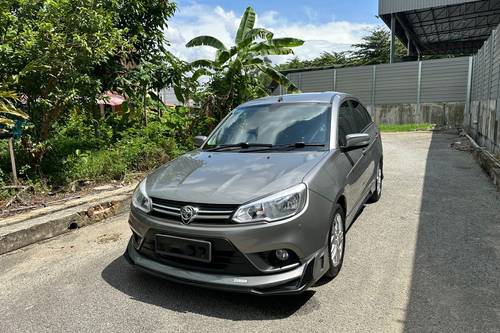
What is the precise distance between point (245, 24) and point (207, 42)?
4.29 feet

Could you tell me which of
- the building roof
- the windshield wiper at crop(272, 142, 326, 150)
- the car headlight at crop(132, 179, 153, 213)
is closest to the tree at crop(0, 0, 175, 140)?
the car headlight at crop(132, 179, 153, 213)

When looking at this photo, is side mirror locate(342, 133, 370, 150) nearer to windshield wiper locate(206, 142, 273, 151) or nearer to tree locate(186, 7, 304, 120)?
windshield wiper locate(206, 142, 273, 151)

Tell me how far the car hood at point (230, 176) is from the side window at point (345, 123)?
0.58 m

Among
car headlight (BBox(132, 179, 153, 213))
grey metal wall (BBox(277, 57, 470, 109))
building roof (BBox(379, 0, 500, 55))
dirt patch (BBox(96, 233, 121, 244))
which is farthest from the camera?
building roof (BBox(379, 0, 500, 55))

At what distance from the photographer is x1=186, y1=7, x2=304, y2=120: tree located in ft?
35.0

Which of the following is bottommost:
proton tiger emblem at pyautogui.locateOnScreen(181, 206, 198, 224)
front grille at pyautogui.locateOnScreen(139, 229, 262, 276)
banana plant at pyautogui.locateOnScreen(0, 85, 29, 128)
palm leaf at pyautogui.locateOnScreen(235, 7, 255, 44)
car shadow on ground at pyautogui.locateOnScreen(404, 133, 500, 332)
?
car shadow on ground at pyautogui.locateOnScreen(404, 133, 500, 332)

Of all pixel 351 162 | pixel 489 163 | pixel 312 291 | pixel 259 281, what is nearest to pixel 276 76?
pixel 489 163

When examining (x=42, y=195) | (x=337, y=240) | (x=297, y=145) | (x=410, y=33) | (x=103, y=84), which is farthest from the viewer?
(x=410, y=33)

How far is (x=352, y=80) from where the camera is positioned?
22781 mm

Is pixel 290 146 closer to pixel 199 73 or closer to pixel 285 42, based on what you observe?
pixel 199 73

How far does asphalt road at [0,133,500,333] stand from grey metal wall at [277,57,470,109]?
54.3ft

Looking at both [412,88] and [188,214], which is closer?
[188,214]

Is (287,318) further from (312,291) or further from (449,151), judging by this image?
(449,151)

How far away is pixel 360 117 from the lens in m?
5.60
